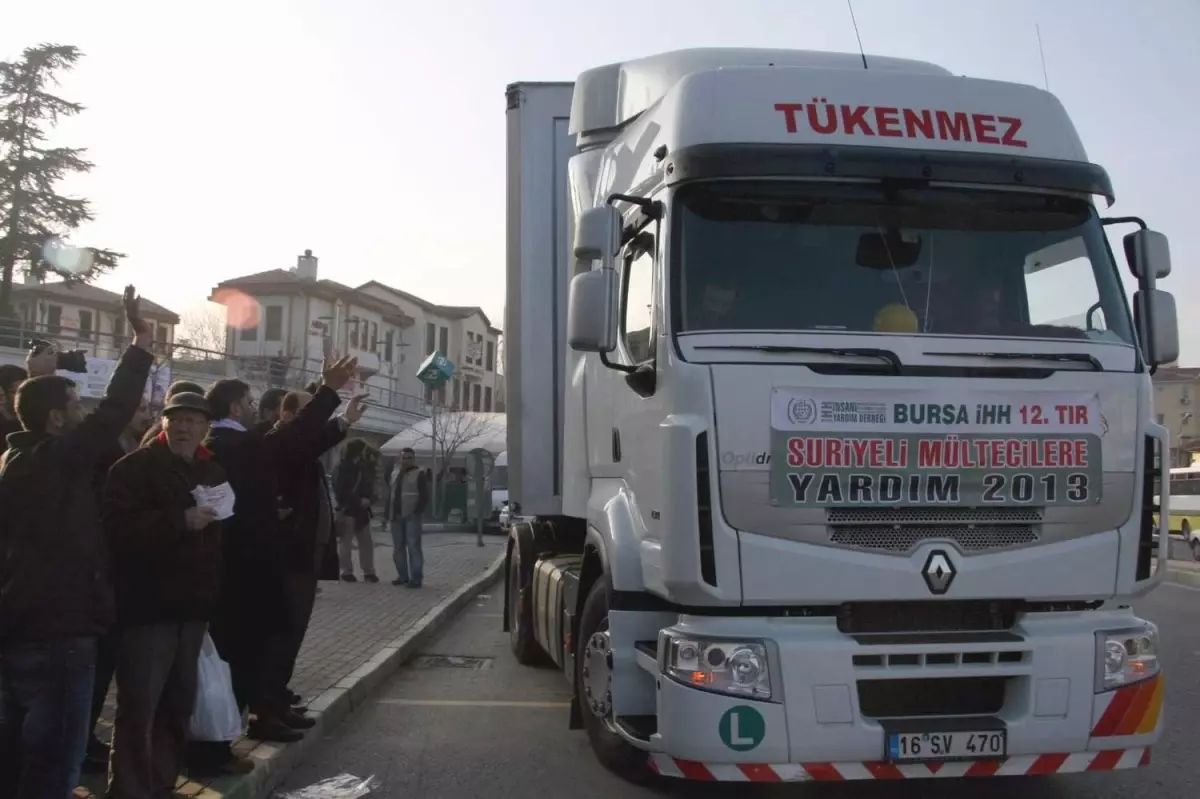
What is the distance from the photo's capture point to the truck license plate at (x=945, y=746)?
4.42 metres

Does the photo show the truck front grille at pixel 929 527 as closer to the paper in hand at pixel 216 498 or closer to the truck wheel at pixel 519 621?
the paper in hand at pixel 216 498

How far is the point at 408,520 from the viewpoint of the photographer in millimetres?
13727

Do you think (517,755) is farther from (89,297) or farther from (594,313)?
(89,297)

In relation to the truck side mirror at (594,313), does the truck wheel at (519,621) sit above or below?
below

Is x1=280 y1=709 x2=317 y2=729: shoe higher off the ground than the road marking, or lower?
higher

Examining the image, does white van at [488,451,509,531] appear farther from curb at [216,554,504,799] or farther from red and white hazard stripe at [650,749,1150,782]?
red and white hazard stripe at [650,749,1150,782]

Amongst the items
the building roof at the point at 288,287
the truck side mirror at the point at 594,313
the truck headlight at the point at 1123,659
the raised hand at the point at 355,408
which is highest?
the building roof at the point at 288,287

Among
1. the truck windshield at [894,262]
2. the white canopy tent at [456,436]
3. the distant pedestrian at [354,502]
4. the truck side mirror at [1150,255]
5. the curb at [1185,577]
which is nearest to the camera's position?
the truck windshield at [894,262]

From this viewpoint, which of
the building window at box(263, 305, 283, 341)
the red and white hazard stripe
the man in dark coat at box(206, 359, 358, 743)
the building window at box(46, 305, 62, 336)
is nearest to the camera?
the red and white hazard stripe

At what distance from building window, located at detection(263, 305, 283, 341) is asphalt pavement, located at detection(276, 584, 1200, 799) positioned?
168 ft

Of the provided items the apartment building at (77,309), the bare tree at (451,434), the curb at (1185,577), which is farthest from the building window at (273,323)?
the curb at (1185,577)

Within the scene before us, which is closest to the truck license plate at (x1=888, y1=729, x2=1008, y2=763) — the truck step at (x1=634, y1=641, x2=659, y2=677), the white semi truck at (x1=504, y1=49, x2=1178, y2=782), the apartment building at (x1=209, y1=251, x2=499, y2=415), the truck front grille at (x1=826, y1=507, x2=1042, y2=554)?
the white semi truck at (x1=504, y1=49, x2=1178, y2=782)

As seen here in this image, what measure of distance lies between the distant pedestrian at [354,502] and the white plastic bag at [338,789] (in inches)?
328

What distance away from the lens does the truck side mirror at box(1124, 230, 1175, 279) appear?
5.24 m
